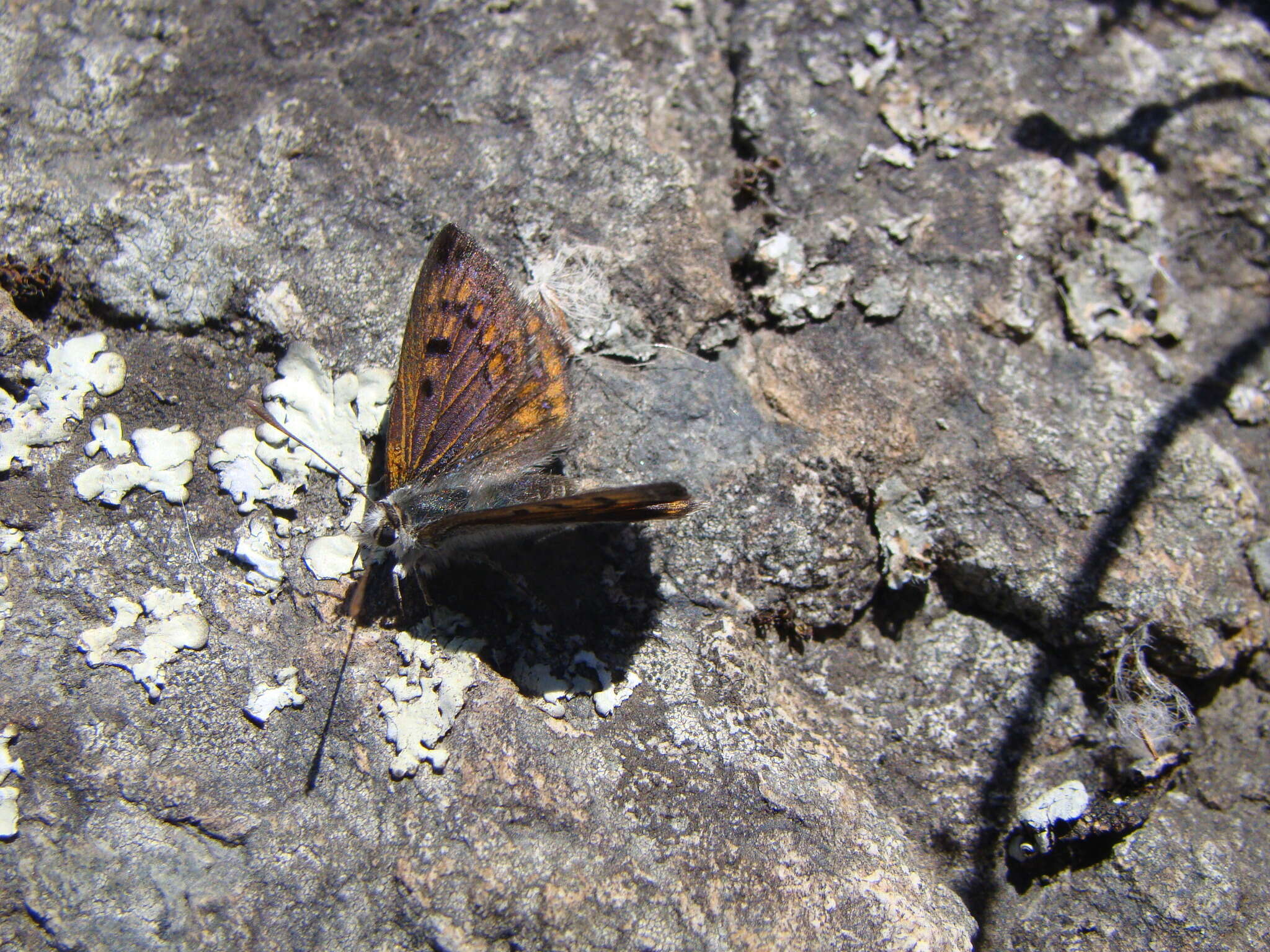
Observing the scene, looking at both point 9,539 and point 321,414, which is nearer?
point 9,539

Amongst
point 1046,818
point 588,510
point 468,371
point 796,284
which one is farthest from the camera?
point 796,284

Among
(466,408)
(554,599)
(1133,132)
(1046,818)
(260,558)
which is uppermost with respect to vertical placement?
(1133,132)

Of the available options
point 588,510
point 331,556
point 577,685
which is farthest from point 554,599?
point 331,556

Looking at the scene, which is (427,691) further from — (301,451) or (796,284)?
(796,284)

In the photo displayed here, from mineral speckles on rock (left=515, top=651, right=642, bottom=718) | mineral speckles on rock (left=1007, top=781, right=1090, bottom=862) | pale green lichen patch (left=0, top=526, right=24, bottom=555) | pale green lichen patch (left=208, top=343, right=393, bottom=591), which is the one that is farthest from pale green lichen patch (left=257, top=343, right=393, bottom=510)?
mineral speckles on rock (left=1007, top=781, right=1090, bottom=862)

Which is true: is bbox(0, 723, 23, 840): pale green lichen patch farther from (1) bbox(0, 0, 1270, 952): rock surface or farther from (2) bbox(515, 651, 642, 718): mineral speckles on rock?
(2) bbox(515, 651, 642, 718): mineral speckles on rock

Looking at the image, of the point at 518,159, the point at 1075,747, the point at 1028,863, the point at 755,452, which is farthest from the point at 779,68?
the point at 1028,863

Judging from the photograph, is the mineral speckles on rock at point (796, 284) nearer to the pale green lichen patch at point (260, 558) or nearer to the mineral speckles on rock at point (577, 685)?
the mineral speckles on rock at point (577, 685)
